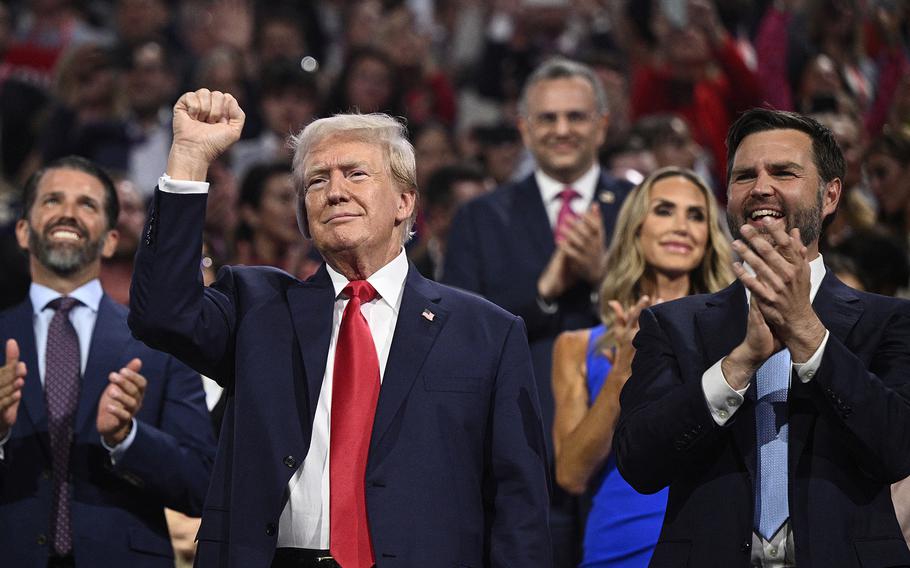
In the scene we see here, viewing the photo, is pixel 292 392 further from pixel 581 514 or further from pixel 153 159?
pixel 153 159

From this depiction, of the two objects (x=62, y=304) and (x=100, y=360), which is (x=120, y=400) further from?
(x=62, y=304)

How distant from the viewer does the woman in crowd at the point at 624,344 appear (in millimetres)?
4512

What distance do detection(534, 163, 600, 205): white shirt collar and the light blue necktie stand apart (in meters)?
2.61

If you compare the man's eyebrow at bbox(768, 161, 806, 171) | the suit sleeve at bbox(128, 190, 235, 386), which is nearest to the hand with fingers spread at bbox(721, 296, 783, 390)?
the man's eyebrow at bbox(768, 161, 806, 171)

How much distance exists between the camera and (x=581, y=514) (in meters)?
4.96

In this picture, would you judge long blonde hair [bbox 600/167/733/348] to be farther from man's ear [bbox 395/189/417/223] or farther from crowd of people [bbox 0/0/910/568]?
man's ear [bbox 395/189/417/223]

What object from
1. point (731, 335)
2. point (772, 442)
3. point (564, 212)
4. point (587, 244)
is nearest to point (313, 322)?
point (731, 335)

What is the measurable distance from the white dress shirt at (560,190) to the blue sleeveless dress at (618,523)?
5.51ft

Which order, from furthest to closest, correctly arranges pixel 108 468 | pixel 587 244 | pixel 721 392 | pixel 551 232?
pixel 551 232 → pixel 587 244 → pixel 108 468 → pixel 721 392

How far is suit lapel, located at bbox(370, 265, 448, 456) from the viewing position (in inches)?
143

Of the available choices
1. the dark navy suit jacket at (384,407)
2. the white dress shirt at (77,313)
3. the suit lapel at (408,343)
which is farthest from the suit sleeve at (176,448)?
the suit lapel at (408,343)

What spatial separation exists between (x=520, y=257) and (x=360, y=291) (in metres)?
2.11

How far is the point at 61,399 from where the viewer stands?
458cm

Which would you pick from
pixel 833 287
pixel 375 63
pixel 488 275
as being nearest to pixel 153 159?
pixel 375 63
